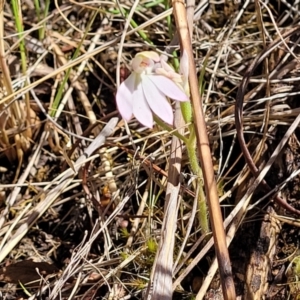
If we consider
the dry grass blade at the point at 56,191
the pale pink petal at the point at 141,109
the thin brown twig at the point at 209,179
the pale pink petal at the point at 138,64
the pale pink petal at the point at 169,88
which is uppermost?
the pale pink petal at the point at 138,64

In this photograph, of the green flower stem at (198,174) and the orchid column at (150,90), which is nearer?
the orchid column at (150,90)

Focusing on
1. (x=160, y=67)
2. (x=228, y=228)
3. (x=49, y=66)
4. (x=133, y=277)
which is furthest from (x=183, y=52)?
(x=49, y=66)

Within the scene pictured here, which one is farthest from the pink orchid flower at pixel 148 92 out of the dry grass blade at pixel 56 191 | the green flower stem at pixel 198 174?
the dry grass blade at pixel 56 191

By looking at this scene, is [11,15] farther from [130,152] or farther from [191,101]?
[191,101]

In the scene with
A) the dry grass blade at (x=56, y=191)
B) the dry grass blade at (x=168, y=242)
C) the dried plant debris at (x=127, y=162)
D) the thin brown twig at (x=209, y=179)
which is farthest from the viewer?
the dry grass blade at (x=56, y=191)

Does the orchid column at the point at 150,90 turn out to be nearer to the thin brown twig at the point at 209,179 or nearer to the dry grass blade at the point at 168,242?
the thin brown twig at the point at 209,179

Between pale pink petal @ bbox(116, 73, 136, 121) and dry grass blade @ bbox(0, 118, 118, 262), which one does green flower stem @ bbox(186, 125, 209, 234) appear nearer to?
pale pink petal @ bbox(116, 73, 136, 121)

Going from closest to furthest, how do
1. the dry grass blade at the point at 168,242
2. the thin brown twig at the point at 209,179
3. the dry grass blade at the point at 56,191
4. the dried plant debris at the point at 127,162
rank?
the thin brown twig at the point at 209,179
the dry grass blade at the point at 168,242
the dried plant debris at the point at 127,162
the dry grass blade at the point at 56,191
